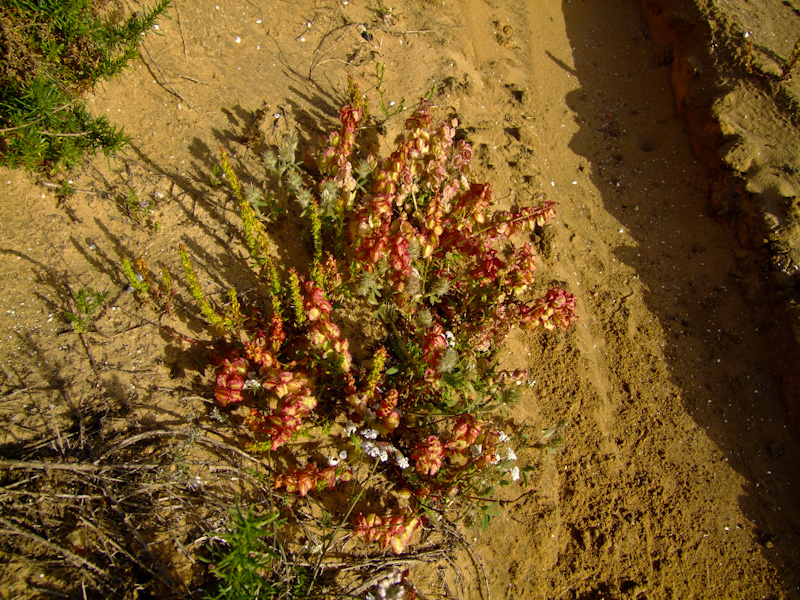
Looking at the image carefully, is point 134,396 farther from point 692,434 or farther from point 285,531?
point 692,434

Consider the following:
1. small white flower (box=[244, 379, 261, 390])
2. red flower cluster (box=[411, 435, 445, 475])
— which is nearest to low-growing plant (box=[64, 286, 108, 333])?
small white flower (box=[244, 379, 261, 390])

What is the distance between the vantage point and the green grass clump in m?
3.03

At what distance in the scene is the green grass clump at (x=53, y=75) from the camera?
3027mm

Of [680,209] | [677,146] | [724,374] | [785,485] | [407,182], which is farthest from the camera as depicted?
[677,146]

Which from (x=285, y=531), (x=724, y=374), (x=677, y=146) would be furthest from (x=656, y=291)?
(x=285, y=531)

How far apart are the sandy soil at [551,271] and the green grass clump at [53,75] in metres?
0.27

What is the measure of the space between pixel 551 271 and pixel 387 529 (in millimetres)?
2710

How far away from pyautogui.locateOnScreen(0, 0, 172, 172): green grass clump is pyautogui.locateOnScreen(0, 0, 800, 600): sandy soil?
27 cm

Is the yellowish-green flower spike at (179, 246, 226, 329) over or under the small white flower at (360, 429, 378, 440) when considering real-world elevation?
over

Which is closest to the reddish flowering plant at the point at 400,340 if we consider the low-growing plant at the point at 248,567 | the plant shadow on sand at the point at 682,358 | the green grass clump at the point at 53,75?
the low-growing plant at the point at 248,567

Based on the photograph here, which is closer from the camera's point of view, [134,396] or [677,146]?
[134,396]

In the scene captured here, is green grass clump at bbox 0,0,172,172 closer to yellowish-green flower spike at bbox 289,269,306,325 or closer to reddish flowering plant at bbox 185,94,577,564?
reddish flowering plant at bbox 185,94,577,564

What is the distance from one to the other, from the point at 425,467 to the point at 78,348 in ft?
7.68

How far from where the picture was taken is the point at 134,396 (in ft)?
9.63
